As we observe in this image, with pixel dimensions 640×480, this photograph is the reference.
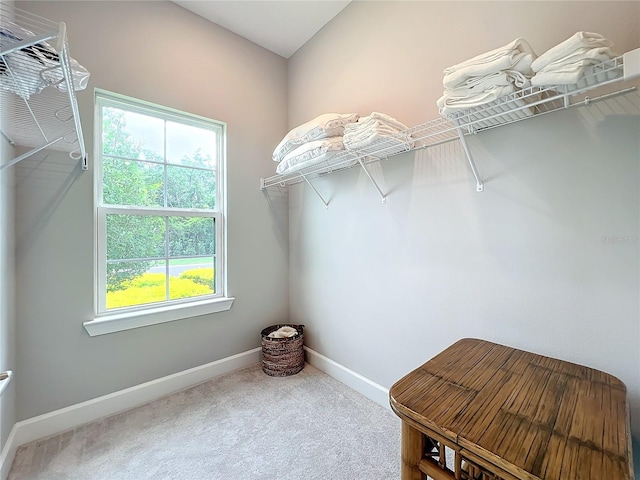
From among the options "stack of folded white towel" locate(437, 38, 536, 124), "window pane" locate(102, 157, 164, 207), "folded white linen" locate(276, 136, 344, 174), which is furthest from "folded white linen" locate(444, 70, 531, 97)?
"window pane" locate(102, 157, 164, 207)

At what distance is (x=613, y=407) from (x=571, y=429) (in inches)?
8.4

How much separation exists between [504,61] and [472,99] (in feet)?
0.47

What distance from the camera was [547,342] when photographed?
1.18m

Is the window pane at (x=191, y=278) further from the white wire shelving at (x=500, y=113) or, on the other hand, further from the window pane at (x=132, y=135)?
the white wire shelving at (x=500, y=113)

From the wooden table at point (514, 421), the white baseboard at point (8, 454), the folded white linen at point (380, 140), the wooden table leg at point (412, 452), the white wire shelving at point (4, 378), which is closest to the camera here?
the wooden table at point (514, 421)

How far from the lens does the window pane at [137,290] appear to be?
5.97 feet

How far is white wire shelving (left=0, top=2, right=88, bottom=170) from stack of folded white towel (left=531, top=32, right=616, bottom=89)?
1477 millimetres

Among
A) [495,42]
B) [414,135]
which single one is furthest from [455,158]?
[495,42]

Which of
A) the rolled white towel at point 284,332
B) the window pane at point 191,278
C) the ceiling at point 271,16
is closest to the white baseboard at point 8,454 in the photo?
the window pane at point 191,278

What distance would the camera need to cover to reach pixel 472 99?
107 centimetres

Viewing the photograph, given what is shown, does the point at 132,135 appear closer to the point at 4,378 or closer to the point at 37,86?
the point at 37,86

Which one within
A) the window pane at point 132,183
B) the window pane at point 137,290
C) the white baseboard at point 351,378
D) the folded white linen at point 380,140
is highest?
the folded white linen at point 380,140

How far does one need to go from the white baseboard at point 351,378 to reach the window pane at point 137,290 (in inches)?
51.8

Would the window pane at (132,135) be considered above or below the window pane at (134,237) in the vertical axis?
above
